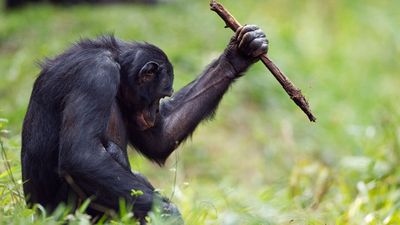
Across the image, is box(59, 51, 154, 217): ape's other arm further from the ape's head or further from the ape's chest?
the ape's head

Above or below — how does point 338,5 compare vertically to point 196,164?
above

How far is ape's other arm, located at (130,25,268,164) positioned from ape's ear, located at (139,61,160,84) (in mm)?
428

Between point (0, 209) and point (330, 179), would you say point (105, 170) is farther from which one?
point (330, 179)

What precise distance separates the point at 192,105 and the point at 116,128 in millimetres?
820

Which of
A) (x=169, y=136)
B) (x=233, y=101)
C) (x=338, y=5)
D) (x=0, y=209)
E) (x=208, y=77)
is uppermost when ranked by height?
(x=338, y=5)

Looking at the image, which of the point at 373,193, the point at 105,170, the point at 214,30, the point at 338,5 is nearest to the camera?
the point at 105,170

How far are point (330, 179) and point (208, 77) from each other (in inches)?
86.7

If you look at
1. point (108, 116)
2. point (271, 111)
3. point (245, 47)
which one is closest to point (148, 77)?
point (108, 116)

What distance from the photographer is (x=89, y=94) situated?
18.1ft

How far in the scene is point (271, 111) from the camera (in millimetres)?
11195

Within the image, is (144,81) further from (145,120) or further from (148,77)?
(145,120)

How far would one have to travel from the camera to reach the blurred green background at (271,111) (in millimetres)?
7188

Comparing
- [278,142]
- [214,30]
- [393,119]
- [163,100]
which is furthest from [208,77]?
[214,30]

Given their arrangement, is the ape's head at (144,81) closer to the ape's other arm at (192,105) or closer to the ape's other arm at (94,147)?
the ape's other arm at (192,105)
